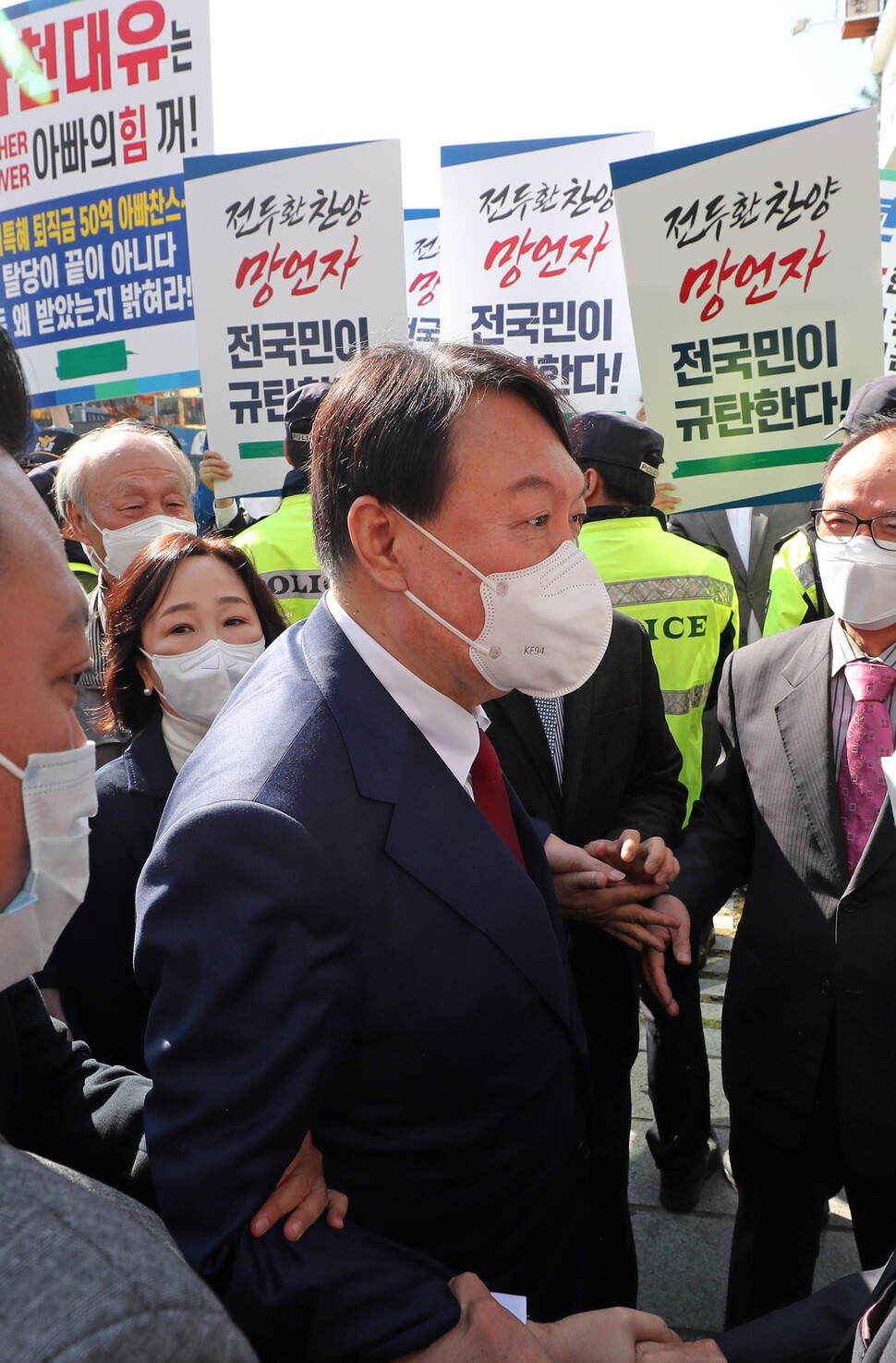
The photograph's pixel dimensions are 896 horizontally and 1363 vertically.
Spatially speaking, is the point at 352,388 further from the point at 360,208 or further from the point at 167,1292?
the point at 360,208

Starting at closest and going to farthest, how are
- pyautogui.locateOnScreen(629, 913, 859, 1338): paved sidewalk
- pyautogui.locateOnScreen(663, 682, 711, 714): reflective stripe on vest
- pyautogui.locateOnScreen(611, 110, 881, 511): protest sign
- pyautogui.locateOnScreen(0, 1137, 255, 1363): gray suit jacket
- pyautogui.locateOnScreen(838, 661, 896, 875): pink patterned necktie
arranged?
pyautogui.locateOnScreen(0, 1137, 255, 1363): gray suit jacket < pyautogui.locateOnScreen(838, 661, 896, 875): pink patterned necktie < pyautogui.locateOnScreen(629, 913, 859, 1338): paved sidewalk < pyautogui.locateOnScreen(663, 682, 711, 714): reflective stripe on vest < pyautogui.locateOnScreen(611, 110, 881, 511): protest sign

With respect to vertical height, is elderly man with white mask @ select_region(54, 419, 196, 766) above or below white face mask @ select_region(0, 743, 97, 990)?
above

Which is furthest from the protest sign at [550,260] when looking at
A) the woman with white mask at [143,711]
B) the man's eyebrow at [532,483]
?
the man's eyebrow at [532,483]

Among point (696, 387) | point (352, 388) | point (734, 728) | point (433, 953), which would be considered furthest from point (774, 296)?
point (433, 953)

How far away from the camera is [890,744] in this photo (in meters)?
2.22

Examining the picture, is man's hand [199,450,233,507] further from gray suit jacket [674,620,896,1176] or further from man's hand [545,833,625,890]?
→ man's hand [545,833,625,890]

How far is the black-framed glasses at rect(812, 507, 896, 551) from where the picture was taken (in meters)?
2.35

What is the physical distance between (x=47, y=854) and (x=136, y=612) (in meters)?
1.59

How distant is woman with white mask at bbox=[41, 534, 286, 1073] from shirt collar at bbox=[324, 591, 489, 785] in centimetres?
82

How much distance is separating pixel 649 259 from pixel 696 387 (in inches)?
21.9

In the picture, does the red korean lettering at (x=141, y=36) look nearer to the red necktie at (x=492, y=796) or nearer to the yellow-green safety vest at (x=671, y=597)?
the yellow-green safety vest at (x=671, y=597)

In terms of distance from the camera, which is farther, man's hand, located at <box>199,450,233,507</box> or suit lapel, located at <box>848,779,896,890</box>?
man's hand, located at <box>199,450,233,507</box>

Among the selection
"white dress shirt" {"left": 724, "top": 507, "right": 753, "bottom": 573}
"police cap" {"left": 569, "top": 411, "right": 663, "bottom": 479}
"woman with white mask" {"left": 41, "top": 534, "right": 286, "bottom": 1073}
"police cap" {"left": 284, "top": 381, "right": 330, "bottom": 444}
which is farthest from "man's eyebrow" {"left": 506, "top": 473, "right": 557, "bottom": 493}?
"white dress shirt" {"left": 724, "top": 507, "right": 753, "bottom": 573}

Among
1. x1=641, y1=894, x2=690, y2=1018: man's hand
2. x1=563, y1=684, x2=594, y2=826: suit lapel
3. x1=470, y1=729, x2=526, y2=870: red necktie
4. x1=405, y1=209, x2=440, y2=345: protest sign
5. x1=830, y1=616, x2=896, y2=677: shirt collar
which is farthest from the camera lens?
x1=405, y1=209, x2=440, y2=345: protest sign
